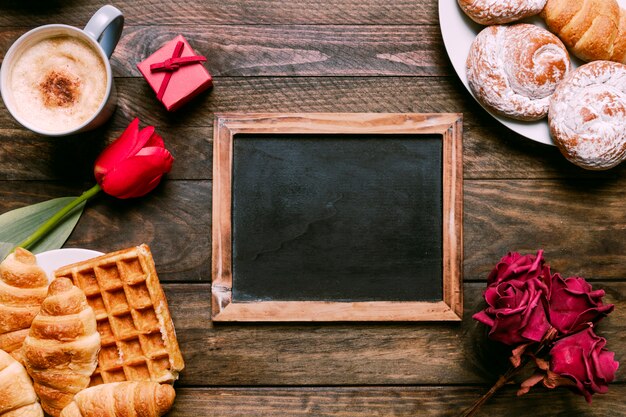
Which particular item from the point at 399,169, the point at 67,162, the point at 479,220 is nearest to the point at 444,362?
the point at 479,220

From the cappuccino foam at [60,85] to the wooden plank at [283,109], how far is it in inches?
4.3

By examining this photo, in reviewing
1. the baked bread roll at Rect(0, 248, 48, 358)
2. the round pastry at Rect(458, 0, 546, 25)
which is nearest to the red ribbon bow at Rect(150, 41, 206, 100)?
the baked bread roll at Rect(0, 248, 48, 358)

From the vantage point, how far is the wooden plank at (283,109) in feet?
3.88

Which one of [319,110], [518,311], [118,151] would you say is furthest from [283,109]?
[518,311]

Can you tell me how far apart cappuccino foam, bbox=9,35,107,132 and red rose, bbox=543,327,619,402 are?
978mm

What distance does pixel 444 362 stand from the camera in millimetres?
1174

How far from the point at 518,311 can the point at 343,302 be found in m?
0.35

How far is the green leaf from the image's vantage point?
1.15 meters

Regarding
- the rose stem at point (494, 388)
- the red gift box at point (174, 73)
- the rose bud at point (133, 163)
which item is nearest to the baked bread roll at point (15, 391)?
the rose bud at point (133, 163)

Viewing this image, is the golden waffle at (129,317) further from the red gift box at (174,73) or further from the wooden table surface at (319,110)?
the red gift box at (174,73)

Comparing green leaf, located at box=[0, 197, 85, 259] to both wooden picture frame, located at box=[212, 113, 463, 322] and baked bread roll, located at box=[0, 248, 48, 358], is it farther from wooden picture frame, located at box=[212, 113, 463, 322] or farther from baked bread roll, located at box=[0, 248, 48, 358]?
wooden picture frame, located at box=[212, 113, 463, 322]

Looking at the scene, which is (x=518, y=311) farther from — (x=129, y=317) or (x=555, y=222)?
(x=129, y=317)

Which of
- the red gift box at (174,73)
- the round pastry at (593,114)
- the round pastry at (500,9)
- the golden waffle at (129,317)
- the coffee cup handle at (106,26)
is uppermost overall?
the round pastry at (500,9)

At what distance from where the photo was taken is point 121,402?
1.04 metres
